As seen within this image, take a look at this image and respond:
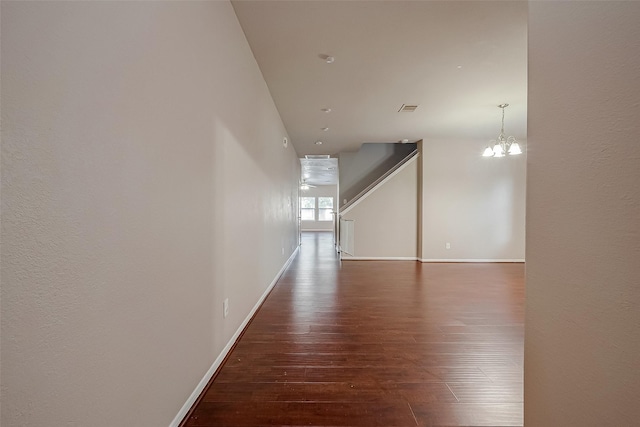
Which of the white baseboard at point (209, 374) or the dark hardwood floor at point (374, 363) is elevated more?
the white baseboard at point (209, 374)

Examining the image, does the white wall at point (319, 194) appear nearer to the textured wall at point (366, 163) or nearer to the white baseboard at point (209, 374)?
the textured wall at point (366, 163)

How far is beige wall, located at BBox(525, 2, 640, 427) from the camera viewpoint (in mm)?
746

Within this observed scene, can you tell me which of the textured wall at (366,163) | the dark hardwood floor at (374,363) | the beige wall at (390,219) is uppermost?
the textured wall at (366,163)

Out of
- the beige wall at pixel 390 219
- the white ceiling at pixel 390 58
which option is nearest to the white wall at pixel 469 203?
the beige wall at pixel 390 219

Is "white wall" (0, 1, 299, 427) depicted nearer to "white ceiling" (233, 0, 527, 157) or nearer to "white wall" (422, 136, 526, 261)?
"white ceiling" (233, 0, 527, 157)

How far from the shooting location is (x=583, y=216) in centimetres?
87

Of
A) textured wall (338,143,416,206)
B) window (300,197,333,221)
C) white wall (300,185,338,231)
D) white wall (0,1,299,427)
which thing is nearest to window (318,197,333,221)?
window (300,197,333,221)

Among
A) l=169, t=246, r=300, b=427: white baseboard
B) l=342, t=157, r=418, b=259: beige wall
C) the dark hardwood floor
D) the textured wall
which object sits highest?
the textured wall

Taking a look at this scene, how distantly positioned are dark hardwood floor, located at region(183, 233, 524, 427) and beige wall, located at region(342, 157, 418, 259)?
2841mm

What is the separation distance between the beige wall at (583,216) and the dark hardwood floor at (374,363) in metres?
0.70

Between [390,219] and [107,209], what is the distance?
21.0 ft

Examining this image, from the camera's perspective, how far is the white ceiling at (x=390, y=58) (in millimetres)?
2266

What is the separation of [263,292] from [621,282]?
3.24 metres

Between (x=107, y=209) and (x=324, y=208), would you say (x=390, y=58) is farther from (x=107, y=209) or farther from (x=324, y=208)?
(x=324, y=208)
